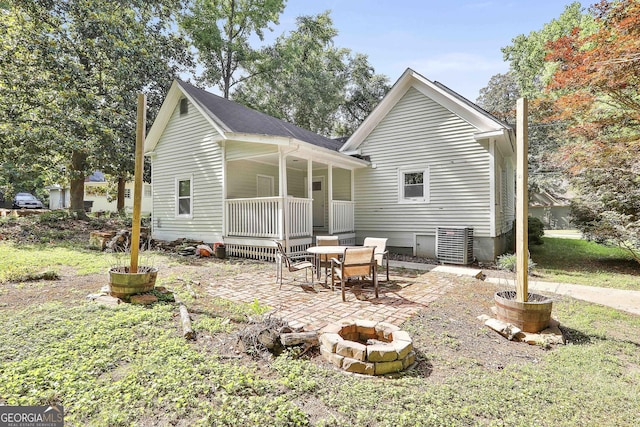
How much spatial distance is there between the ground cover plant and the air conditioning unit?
4471 mm

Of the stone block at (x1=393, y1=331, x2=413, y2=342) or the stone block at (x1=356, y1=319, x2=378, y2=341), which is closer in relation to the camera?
the stone block at (x1=393, y1=331, x2=413, y2=342)

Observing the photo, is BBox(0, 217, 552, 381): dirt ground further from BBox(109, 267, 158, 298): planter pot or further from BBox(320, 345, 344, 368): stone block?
BBox(109, 267, 158, 298): planter pot

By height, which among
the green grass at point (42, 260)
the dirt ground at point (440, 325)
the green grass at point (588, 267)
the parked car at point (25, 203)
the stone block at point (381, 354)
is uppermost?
the parked car at point (25, 203)

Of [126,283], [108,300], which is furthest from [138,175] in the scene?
[108,300]

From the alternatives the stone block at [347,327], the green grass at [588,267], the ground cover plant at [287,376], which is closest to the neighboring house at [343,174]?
the green grass at [588,267]

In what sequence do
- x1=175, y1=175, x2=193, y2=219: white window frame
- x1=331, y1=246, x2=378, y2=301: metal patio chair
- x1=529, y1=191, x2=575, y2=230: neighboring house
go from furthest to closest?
x1=529, y1=191, x2=575, y2=230: neighboring house → x1=175, y1=175, x2=193, y2=219: white window frame → x1=331, y1=246, x2=378, y2=301: metal patio chair

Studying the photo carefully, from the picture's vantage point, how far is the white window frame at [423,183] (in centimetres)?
1044

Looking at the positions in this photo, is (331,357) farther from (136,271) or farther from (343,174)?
(343,174)

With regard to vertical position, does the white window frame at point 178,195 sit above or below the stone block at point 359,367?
above

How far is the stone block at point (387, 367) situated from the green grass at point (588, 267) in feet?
21.7

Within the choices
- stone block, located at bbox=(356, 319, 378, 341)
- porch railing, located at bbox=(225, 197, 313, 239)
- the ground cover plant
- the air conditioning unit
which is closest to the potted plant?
the ground cover plant

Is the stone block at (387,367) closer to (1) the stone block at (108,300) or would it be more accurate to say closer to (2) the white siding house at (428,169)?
(1) the stone block at (108,300)

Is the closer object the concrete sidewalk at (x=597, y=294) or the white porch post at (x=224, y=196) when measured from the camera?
the concrete sidewalk at (x=597, y=294)

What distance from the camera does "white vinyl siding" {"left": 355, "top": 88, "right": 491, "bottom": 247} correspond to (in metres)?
9.65
